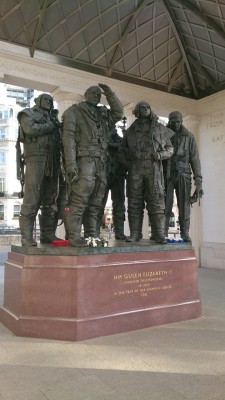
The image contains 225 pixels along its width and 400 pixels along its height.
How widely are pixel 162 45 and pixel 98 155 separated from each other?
1050 centimetres

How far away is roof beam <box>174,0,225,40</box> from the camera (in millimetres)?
12354

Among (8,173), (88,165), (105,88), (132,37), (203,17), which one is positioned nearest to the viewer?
(88,165)

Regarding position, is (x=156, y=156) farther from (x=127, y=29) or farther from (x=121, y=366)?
(x=127, y=29)

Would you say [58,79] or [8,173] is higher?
[8,173]

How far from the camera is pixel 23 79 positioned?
1207 cm

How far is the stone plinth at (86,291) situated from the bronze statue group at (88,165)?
47 centimetres

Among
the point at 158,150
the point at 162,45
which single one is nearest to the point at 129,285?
the point at 158,150

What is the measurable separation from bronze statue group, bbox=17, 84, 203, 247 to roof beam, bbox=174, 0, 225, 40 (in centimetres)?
768

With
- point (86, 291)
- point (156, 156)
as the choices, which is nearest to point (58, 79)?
point (156, 156)

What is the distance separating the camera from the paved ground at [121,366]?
349 centimetres

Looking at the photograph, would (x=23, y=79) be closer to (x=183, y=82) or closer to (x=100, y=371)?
(x=183, y=82)

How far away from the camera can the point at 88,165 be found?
582 centimetres

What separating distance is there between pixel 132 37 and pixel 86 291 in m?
11.5

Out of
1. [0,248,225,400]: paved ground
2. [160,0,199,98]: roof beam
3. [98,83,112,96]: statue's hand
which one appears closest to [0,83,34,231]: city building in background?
[160,0,199,98]: roof beam
